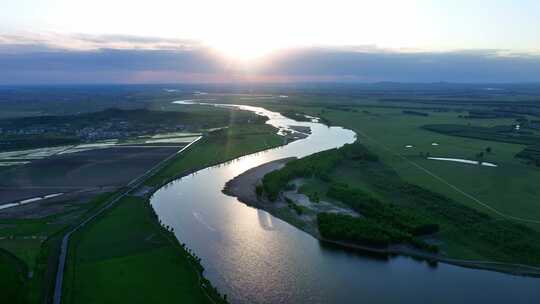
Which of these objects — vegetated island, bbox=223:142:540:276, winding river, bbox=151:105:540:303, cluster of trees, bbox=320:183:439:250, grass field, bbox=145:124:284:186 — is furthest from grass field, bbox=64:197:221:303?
cluster of trees, bbox=320:183:439:250

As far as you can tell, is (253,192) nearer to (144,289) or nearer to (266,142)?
(144,289)

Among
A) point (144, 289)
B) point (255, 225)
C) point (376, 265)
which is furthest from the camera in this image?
point (255, 225)

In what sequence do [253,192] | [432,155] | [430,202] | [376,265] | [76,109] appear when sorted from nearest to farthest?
1. [376,265]
2. [430,202]
3. [253,192]
4. [432,155]
5. [76,109]

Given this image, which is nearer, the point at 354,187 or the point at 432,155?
the point at 354,187

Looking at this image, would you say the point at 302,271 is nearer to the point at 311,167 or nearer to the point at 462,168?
the point at 311,167

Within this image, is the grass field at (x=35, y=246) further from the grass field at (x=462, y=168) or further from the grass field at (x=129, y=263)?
the grass field at (x=462, y=168)

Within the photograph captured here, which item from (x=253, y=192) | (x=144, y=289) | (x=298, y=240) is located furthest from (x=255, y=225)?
(x=144, y=289)
